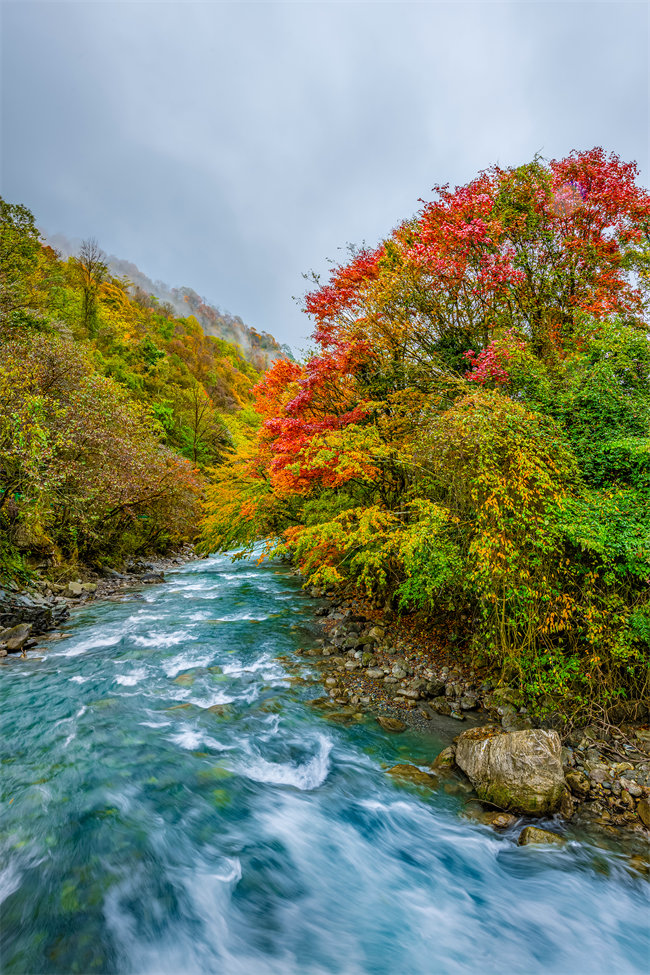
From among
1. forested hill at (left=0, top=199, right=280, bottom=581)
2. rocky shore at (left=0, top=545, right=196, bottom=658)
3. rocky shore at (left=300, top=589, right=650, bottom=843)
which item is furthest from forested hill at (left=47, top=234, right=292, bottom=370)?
rocky shore at (left=300, top=589, right=650, bottom=843)

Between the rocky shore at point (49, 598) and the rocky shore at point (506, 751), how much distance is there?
18.6 ft

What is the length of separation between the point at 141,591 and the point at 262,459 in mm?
5656

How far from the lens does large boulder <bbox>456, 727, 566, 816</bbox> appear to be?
12.5 ft

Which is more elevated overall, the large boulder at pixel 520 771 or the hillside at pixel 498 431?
the hillside at pixel 498 431

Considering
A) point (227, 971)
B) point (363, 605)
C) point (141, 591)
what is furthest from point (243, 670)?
point (141, 591)

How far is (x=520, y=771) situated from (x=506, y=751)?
0.19 meters

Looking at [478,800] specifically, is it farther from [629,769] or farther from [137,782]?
[137,782]

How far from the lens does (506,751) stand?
4.05 m

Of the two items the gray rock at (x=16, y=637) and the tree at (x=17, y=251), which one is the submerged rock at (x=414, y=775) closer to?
the gray rock at (x=16, y=637)

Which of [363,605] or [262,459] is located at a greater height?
[262,459]

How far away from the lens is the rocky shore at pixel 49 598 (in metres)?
7.44

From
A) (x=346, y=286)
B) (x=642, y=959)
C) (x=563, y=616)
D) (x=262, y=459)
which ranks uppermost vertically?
(x=346, y=286)

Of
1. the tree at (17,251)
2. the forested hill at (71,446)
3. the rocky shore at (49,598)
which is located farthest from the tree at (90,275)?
the rocky shore at (49,598)

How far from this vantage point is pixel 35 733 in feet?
15.8
